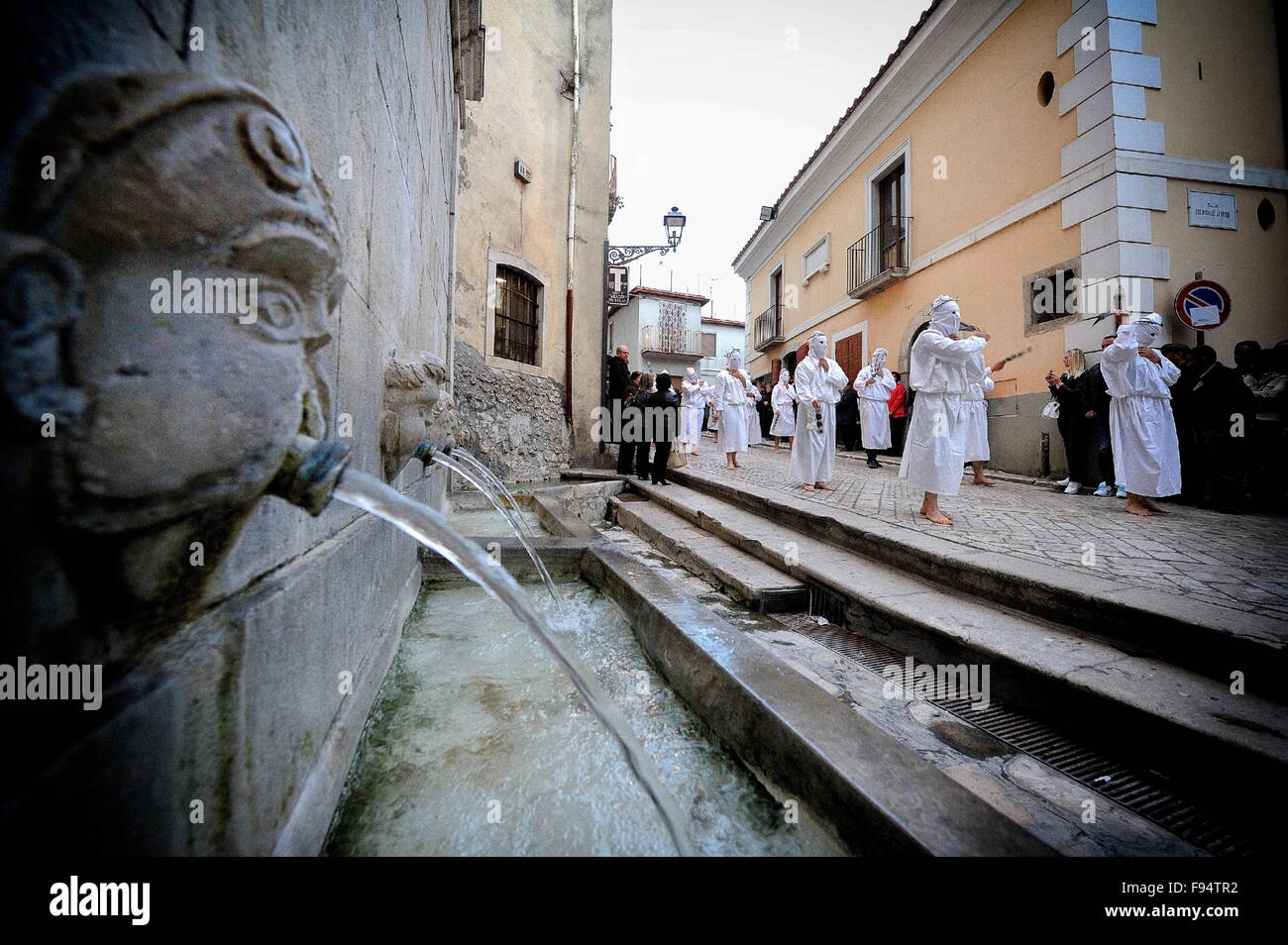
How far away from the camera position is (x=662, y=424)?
25.2ft

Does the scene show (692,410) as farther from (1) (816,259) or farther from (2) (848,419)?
(1) (816,259)

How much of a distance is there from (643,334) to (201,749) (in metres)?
31.1

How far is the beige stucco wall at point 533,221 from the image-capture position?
8.06 m

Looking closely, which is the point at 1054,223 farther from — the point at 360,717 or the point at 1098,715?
the point at 360,717

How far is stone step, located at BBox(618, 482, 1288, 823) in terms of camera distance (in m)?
A: 1.53

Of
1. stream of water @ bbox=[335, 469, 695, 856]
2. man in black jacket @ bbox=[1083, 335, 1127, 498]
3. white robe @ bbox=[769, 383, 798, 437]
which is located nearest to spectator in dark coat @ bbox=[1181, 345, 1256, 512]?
man in black jacket @ bbox=[1083, 335, 1127, 498]

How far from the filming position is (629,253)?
13016mm

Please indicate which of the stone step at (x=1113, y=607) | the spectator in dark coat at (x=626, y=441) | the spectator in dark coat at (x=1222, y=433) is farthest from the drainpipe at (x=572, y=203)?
the spectator in dark coat at (x=1222, y=433)

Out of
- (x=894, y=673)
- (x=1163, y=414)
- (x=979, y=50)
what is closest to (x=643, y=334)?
(x=979, y=50)

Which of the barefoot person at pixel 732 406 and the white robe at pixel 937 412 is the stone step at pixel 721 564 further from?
the barefoot person at pixel 732 406

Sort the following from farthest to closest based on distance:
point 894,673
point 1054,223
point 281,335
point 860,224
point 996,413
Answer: point 860,224 < point 996,413 < point 1054,223 < point 894,673 < point 281,335

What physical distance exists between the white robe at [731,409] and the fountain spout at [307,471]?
27.5 ft

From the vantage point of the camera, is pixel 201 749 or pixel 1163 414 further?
pixel 1163 414

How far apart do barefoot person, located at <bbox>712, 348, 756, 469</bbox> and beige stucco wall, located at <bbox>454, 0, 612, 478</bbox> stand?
253cm
